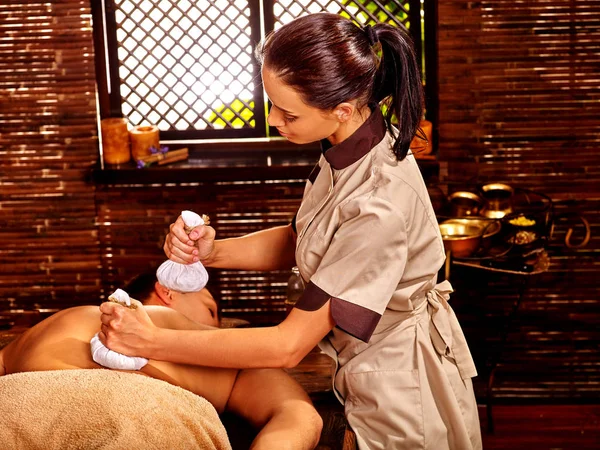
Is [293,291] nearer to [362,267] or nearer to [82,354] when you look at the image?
[82,354]

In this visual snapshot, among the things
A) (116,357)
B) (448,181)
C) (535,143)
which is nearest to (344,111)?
(116,357)

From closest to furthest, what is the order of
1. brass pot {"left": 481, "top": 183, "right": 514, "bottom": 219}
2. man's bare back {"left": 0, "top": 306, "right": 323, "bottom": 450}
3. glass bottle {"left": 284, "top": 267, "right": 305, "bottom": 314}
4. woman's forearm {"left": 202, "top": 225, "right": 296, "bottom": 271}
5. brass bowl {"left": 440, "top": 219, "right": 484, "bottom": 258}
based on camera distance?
1. man's bare back {"left": 0, "top": 306, "right": 323, "bottom": 450}
2. woman's forearm {"left": 202, "top": 225, "right": 296, "bottom": 271}
3. glass bottle {"left": 284, "top": 267, "right": 305, "bottom": 314}
4. brass bowl {"left": 440, "top": 219, "right": 484, "bottom": 258}
5. brass pot {"left": 481, "top": 183, "right": 514, "bottom": 219}

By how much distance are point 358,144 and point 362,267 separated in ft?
0.96

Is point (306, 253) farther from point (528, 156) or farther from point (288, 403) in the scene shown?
point (528, 156)

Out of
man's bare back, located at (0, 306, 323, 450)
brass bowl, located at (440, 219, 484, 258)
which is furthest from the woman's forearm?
brass bowl, located at (440, 219, 484, 258)

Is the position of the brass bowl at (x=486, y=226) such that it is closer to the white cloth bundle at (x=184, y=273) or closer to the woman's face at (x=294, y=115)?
the white cloth bundle at (x=184, y=273)

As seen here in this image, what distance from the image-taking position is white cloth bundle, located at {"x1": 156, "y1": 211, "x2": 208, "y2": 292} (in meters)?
2.14

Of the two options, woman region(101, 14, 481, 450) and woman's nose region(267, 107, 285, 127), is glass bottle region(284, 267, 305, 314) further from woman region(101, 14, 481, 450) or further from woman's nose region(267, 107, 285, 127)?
woman's nose region(267, 107, 285, 127)

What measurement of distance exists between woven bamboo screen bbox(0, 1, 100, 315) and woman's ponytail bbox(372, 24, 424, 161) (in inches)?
78.4

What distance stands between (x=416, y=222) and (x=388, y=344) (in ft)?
0.98

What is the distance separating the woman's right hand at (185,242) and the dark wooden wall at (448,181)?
55.8 inches

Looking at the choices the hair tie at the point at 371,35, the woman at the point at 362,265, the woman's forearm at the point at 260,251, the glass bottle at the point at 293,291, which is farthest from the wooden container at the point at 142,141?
the hair tie at the point at 371,35

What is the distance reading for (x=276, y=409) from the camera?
6.73 ft

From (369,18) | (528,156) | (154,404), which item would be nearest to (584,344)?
(528,156)
